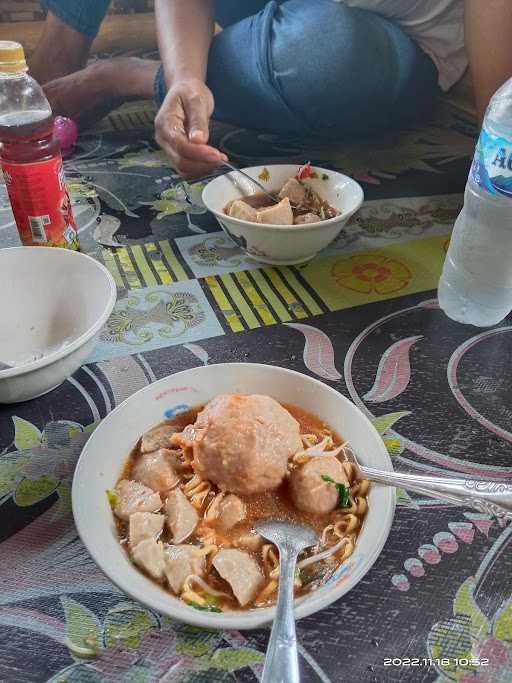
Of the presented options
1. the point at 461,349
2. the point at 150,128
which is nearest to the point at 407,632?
the point at 461,349

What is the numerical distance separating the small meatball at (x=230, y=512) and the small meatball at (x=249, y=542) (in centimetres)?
2

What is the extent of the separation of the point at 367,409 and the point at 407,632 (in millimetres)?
323

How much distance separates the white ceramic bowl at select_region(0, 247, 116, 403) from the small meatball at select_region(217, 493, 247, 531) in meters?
0.37

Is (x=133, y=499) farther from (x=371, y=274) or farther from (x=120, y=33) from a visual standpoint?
(x=120, y=33)

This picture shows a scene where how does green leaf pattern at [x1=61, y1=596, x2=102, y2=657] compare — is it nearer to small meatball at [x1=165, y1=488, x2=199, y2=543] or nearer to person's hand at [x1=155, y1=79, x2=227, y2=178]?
small meatball at [x1=165, y1=488, x2=199, y2=543]

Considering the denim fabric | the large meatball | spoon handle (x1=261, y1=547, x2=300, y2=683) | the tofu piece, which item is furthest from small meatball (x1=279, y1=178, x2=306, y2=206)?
the denim fabric

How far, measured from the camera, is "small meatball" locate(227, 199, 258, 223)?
1.09 meters

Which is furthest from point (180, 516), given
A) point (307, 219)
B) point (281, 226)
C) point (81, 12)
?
point (81, 12)

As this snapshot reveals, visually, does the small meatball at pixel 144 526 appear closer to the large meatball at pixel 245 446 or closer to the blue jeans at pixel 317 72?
the large meatball at pixel 245 446

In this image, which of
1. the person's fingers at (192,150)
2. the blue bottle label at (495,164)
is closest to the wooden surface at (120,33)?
the person's fingers at (192,150)

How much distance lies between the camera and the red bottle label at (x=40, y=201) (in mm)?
938

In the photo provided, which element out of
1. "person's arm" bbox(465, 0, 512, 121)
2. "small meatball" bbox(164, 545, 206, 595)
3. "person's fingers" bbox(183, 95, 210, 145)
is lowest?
"small meatball" bbox(164, 545, 206, 595)

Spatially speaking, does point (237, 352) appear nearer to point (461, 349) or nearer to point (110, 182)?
point (461, 349)

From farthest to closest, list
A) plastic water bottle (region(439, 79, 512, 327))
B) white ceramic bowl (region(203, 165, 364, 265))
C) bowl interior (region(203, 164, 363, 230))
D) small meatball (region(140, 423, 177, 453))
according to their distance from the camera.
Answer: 1. bowl interior (region(203, 164, 363, 230))
2. white ceramic bowl (region(203, 165, 364, 265))
3. plastic water bottle (region(439, 79, 512, 327))
4. small meatball (region(140, 423, 177, 453))
